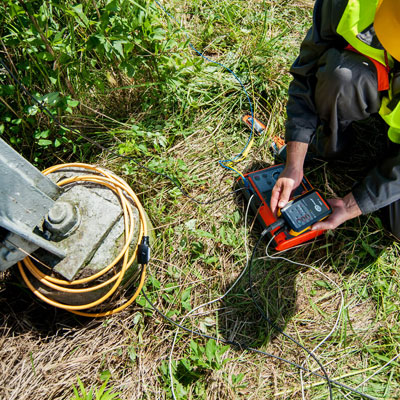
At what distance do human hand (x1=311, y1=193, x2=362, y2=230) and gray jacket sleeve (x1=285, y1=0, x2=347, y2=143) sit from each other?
1.18ft

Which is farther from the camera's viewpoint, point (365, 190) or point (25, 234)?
point (365, 190)

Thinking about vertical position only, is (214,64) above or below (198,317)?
above

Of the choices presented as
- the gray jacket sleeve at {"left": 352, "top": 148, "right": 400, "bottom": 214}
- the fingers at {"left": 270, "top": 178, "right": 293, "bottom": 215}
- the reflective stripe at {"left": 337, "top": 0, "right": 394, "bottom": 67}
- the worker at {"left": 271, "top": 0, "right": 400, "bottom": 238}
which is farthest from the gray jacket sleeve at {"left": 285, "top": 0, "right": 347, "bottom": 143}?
the gray jacket sleeve at {"left": 352, "top": 148, "right": 400, "bottom": 214}

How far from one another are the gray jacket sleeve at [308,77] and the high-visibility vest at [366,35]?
14 cm

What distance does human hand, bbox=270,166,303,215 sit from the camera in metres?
1.55

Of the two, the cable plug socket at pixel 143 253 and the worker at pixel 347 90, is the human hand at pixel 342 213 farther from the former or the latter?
the cable plug socket at pixel 143 253

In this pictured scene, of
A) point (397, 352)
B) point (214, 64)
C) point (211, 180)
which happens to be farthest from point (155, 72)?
point (397, 352)

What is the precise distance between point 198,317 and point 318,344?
0.64 m

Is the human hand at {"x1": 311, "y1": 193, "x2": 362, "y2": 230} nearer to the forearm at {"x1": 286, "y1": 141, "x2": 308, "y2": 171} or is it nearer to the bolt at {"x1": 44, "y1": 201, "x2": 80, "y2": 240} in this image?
the forearm at {"x1": 286, "y1": 141, "x2": 308, "y2": 171}

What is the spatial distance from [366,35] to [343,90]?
23 centimetres

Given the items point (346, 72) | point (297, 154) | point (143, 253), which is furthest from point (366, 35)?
point (143, 253)

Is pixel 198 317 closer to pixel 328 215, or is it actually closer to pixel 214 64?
pixel 328 215

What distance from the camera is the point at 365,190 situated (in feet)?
4.93

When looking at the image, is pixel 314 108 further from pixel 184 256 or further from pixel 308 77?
pixel 184 256
